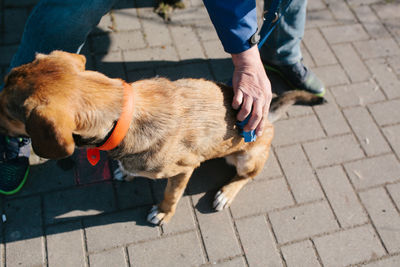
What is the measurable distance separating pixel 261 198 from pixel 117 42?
298 centimetres

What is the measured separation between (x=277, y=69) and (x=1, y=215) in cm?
382

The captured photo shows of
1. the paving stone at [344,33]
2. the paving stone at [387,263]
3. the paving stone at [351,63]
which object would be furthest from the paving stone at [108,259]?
the paving stone at [344,33]

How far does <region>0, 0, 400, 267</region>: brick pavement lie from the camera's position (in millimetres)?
3498

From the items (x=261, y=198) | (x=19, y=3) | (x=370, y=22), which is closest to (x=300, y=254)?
(x=261, y=198)

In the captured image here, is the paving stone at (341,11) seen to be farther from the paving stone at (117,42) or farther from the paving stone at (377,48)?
the paving stone at (117,42)

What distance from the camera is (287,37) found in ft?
14.5

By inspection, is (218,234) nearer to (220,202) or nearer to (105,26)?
(220,202)

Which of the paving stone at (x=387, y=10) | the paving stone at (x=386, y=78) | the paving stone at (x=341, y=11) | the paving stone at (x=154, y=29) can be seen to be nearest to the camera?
the paving stone at (x=386, y=78)

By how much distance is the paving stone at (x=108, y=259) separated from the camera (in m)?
3.37

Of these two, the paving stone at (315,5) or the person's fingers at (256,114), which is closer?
the person's fingers at (256,114)

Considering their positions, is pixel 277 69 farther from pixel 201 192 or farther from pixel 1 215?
pixel 1 215

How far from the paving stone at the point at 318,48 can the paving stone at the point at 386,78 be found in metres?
0.58

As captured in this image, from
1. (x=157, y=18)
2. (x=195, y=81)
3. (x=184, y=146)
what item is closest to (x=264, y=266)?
(x=184, y=146)

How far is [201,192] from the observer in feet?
12.8
